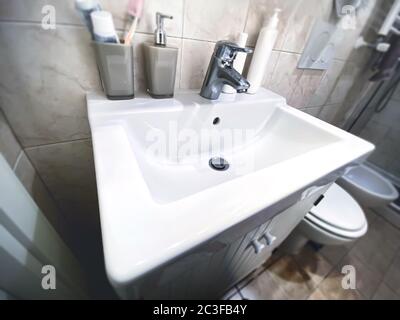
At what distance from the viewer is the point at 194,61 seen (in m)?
0.55

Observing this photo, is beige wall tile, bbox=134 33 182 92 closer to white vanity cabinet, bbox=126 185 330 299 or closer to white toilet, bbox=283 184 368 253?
white vanity cabinet, bbox=126 185 330 299

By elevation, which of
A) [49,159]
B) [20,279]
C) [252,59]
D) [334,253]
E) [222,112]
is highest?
[252,59]

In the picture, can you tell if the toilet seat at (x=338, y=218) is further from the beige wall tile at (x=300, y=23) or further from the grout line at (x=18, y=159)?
the grout line at (x=18, y=159)

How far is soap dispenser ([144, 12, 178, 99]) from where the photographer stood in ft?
1.37

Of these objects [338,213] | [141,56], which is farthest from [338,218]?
[141,56]

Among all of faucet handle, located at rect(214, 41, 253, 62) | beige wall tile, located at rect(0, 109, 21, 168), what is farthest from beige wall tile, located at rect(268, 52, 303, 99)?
beige wall tile, located at rect(0, 109, 21, 168)

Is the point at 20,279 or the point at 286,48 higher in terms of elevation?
the point at 286,48

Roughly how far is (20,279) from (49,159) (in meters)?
A: 0.27

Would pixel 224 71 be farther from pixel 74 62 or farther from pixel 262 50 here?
pixel 74 62

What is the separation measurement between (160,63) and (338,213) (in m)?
0.98

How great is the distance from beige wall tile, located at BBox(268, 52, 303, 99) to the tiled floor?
3.06 ft

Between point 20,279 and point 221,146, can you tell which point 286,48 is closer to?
point 221,146

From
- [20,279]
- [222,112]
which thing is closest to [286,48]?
[222,112]
